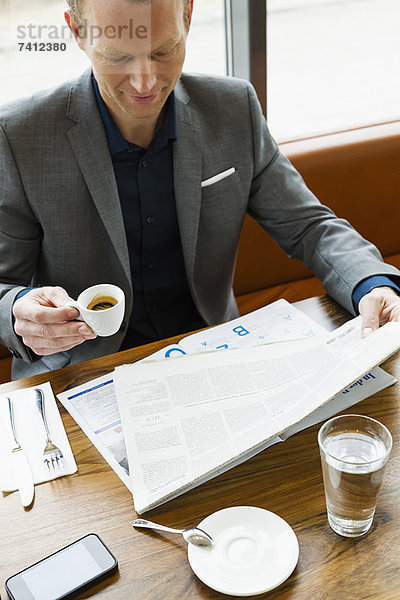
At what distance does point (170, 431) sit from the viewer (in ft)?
3.05

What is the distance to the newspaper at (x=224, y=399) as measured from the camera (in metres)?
0.88

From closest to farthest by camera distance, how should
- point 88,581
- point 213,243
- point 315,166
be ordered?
point 88,581, point 213,243, point 315,166

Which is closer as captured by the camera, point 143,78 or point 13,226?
point 143,78

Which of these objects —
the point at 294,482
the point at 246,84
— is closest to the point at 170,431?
the point at 294,482

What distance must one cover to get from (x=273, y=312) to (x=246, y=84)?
0.66 meters

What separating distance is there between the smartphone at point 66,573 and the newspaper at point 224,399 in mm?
84

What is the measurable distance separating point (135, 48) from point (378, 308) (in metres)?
0.69

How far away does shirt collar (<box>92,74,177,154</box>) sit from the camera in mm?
1371

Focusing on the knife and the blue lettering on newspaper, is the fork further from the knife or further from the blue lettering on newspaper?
the blue lettering on newspaper

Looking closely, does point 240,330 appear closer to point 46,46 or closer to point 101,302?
point 101,302

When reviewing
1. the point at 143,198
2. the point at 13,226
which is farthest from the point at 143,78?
the point at 13,226

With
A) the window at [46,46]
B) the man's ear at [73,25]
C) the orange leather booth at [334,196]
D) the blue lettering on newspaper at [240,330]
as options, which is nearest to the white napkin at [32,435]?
the blue lettering on newspaper at [240,330]

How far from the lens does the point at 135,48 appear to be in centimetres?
118

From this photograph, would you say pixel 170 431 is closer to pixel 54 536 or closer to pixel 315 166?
pixel 54 536
